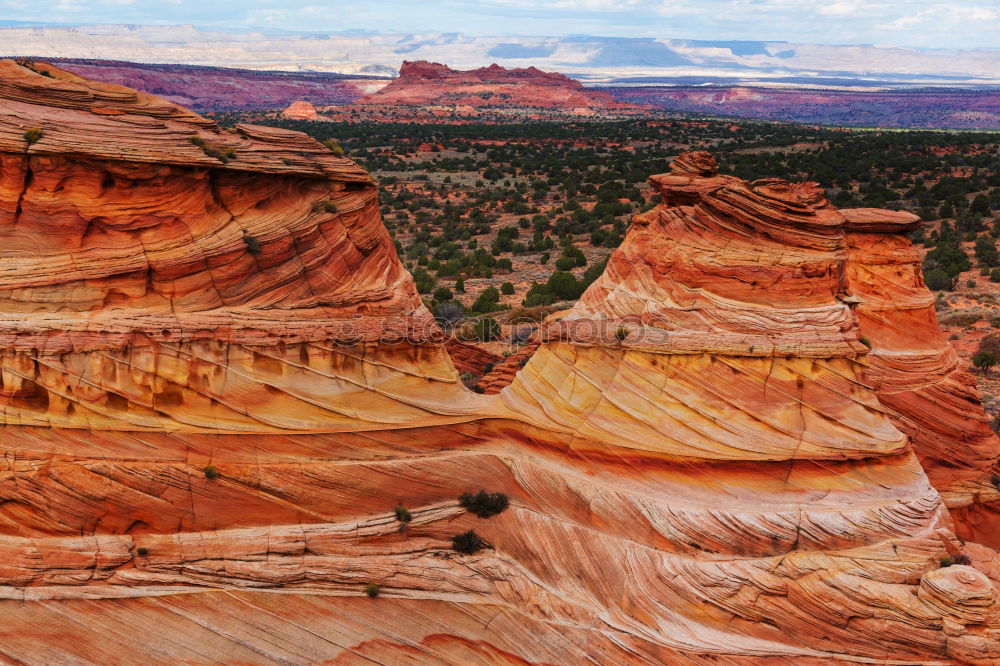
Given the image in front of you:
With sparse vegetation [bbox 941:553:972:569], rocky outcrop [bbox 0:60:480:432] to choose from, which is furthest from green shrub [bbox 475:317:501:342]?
sparse vegetation [bbox 941:553:972:569]

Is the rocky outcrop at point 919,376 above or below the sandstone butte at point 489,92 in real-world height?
below

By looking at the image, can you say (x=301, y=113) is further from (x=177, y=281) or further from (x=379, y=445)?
(x=379, y=445)

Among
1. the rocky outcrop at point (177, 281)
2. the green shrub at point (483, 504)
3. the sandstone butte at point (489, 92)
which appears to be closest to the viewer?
the rocky outcrop at point (177, 281)

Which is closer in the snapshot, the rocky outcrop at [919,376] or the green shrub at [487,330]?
the rocky outcrop at [919,376]

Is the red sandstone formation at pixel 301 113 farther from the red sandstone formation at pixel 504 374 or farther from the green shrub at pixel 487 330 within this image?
the red sandstone formation at pixel 504 374

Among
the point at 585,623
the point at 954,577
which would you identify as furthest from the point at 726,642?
the point at 954,577

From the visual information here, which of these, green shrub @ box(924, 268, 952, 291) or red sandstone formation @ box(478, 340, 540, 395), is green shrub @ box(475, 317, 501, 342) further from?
green shrub @ box(924, 268, 952, 291)

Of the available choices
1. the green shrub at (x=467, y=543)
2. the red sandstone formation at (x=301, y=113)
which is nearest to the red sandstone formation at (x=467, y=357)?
the green shrub at (x=467, y=543)
